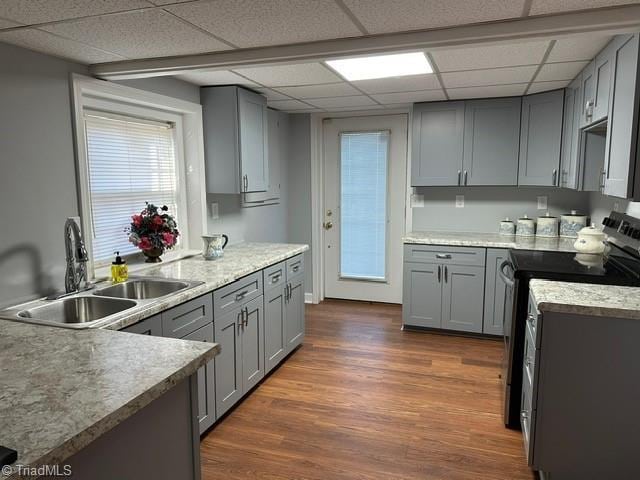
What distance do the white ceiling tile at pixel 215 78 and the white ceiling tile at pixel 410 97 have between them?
4.00 feet

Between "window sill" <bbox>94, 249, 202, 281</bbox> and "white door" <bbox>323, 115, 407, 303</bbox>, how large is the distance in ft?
7.04

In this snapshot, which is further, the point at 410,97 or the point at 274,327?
the point at 410,97

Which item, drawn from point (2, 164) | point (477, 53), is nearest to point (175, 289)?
point (2, 164)

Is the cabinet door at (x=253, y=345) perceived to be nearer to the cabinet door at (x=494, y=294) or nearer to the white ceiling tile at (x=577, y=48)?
the cabinet door at (x=494, y=294)

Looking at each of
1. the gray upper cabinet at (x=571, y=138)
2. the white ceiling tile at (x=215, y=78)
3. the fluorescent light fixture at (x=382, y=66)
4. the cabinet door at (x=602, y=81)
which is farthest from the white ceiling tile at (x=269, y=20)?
the gray upper cabinet at (x=571, y=138)

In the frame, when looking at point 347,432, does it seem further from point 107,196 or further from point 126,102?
point 126,102

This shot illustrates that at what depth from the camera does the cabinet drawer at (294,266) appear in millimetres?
3572

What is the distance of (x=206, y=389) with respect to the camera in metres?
2.53

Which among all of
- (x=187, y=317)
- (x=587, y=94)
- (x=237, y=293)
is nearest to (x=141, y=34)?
(x=187, y=317)

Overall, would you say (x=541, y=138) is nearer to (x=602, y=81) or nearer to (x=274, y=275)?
(x=602, y=81)

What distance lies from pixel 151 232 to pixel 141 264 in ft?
0.90

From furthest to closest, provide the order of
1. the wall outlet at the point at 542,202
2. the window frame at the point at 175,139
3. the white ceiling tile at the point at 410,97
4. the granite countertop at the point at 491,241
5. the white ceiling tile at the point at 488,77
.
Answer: the wall outlet at the point at 542,202, the white ceiling tile at the point at 410,97, the granite countertop at the point at 491,241, the white ceiling tile at the point at 488,77, the window frame at the point at 175,139

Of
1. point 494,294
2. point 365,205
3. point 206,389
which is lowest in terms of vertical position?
point 206,389

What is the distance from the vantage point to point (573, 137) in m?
3.45
